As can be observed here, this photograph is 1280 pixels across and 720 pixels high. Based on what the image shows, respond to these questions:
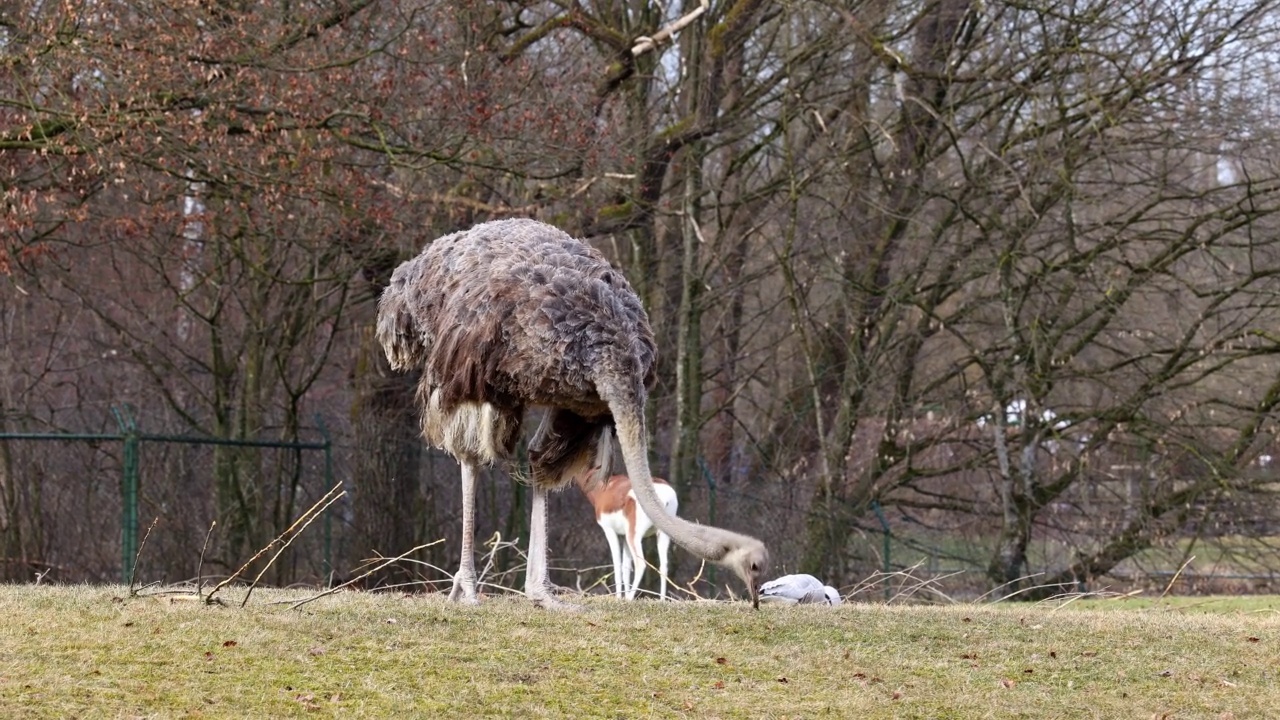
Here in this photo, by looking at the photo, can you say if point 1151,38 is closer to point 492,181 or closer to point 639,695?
point 492,181

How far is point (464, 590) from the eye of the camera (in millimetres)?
9086

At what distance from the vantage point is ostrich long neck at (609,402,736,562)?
24.4ft

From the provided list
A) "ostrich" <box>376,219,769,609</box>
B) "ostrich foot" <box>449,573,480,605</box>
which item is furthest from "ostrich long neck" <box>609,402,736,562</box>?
"ostrich foot" <box>449,573,480,605</box>

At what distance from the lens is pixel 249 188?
13.8m

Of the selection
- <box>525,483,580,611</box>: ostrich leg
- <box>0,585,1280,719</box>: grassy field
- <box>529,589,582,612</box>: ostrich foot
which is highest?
<box>525,483,580,611</box>: ostrich leg

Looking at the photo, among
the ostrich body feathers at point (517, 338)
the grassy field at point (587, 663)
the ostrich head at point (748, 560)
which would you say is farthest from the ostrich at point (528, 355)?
the grassy field at point (587, 663)

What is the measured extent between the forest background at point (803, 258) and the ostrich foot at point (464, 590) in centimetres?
547

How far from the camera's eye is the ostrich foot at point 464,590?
898 centimetres

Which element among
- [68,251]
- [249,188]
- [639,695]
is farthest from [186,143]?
[639,695]

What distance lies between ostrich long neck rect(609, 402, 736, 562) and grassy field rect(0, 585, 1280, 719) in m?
0.47

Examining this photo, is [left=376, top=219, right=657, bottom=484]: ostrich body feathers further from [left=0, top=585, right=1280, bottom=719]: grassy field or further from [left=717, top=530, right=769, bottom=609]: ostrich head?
[left=717, top=530, right=769, bottom=609]: ostrich head

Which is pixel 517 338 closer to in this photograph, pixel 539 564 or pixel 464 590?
pixel 539 564

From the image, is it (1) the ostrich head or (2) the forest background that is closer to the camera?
(1) the ostrich head

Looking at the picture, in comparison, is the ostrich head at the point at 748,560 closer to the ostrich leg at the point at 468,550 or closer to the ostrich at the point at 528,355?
the ostrich at the point at 528,355
